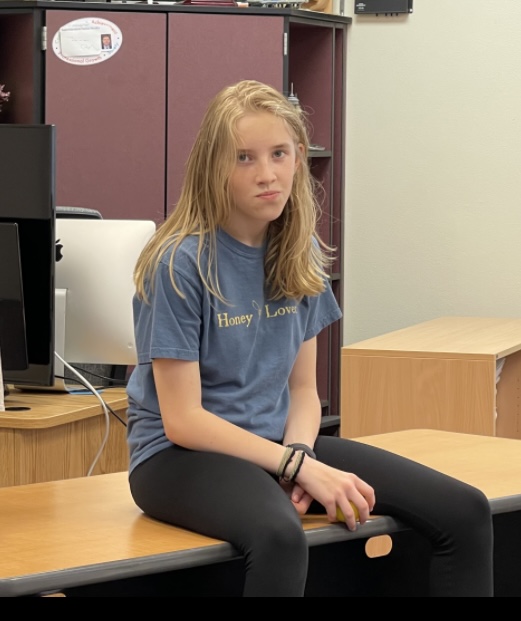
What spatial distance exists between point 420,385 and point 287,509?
170cm

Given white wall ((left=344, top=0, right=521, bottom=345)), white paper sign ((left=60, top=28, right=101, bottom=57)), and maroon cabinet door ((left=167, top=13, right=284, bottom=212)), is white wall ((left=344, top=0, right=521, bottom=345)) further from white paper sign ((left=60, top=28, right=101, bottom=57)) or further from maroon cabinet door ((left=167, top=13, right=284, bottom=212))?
white paper sign ((left=60, top=28, right=101, bottom=57))

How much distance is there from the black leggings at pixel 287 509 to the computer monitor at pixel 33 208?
2.17ft

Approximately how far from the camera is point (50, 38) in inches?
161

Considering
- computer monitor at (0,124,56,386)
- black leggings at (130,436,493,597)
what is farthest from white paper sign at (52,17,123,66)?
black leggings at (130,436,493,597)

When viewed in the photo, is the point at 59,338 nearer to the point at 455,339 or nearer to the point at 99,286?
the point at 99,286

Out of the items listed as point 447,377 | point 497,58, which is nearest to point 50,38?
point 497,58

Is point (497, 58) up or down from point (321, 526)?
up

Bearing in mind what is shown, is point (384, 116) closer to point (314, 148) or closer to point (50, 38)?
point (314, 148)

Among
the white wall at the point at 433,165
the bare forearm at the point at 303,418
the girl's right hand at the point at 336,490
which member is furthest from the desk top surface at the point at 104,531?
the white wall at the point at 433,165

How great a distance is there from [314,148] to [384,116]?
34 cm

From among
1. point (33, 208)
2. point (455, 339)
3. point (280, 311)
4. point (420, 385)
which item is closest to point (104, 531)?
point (280, 311)

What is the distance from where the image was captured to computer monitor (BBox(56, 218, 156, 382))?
7.98ft

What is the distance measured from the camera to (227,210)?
5.74ft

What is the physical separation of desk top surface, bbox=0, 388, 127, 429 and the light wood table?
3.01 ft
